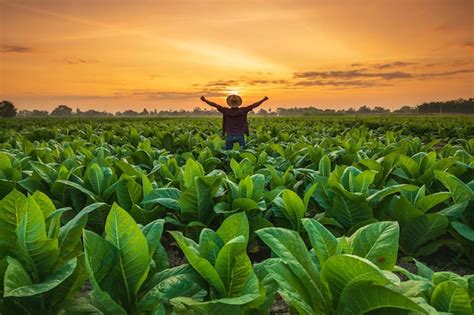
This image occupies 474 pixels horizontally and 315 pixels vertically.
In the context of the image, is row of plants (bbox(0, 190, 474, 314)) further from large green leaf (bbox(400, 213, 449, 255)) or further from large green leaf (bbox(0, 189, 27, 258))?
large green leaf (bbox(400, 213, 449, 255))

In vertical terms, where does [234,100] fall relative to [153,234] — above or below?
above

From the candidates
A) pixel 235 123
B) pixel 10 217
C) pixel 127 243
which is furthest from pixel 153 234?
pixel 235 123

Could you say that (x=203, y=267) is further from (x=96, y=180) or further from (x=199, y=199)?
(x=96, y=180)

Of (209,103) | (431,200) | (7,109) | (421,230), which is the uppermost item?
(7,109)

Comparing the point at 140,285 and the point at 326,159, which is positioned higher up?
the point at 326,159

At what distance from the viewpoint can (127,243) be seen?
66.1 inches

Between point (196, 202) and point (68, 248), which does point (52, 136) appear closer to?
point (196, 202)

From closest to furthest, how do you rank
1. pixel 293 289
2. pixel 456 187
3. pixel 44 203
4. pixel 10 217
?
pixel 293 289, pixel 10 217, pixel 44 203, pixel 456 187

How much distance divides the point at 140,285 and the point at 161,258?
0.29 meters

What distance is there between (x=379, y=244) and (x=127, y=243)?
971mm

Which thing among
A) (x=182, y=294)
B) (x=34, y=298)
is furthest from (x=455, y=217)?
(x=34, y=298)

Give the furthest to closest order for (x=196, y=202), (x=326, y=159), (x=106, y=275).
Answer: (x=326, y=159)
(x=196, y=202)
(x=106, y=275)

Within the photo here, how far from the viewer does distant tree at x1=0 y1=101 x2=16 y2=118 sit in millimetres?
104000

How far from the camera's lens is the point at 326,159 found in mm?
4262
